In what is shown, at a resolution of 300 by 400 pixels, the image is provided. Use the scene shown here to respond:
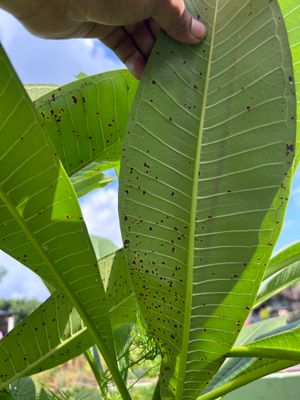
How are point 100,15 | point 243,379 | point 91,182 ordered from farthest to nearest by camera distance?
point 91,182 → point 243,379 → point 100,15

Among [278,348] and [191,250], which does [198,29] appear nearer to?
[191,250]

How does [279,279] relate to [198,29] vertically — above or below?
below

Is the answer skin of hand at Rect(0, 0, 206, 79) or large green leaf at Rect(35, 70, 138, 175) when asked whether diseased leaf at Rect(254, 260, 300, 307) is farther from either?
skin of hand at Rect(0, 0, 206, 79)

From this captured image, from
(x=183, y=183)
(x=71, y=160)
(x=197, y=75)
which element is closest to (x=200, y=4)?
(x=197, y=75)

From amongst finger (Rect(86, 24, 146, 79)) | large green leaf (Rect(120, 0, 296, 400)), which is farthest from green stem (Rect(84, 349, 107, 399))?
finger (Rect(86, 24, 146, 79))

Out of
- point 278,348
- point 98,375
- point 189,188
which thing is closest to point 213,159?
point 189,188

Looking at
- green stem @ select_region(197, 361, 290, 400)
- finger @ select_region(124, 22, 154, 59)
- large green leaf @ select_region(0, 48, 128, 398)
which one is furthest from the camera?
green stem @ select_region(197, 361, 290, 400)

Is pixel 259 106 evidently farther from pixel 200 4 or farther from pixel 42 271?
pixel 42 271
